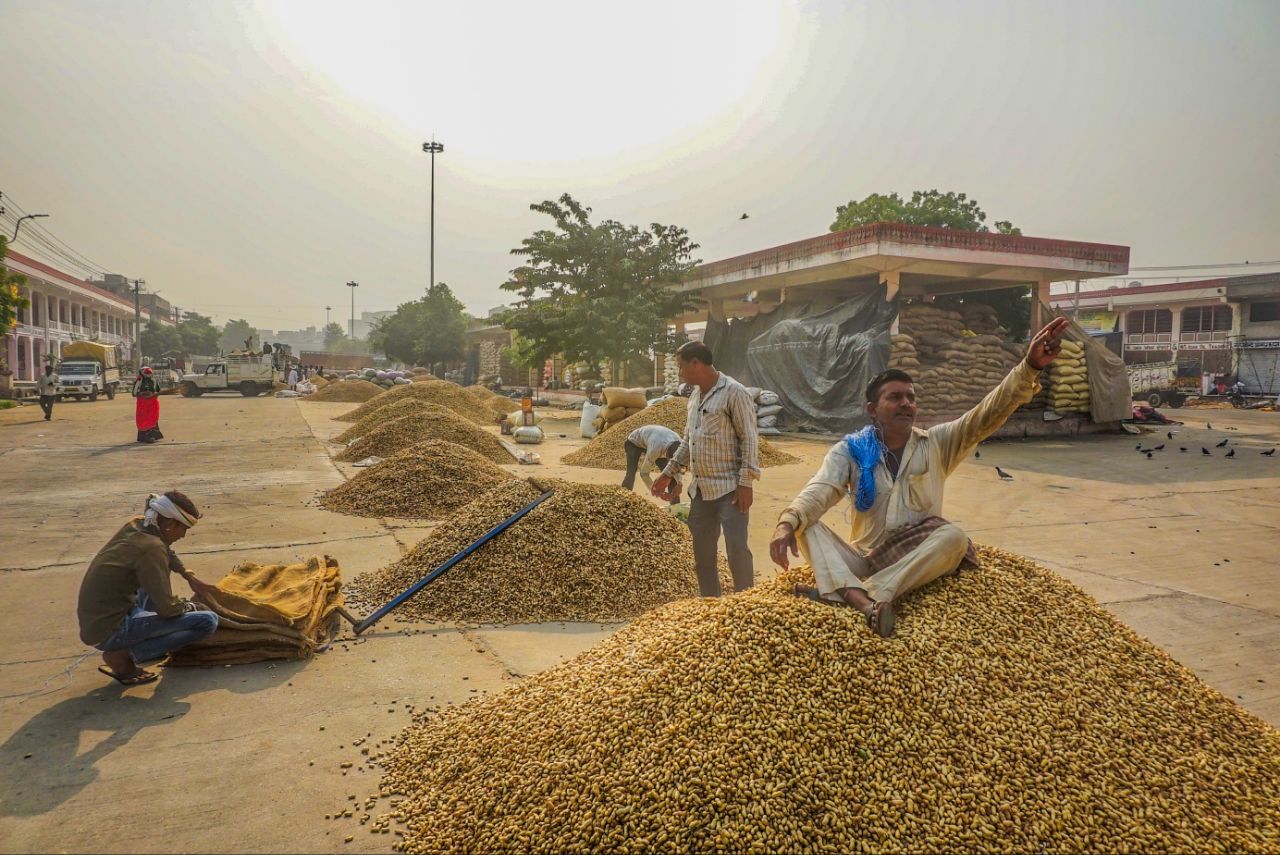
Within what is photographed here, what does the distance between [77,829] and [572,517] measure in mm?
3427

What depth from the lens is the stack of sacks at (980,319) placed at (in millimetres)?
18047

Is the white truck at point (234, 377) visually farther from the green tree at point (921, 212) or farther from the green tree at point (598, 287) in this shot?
the green tree at point (921, 212)

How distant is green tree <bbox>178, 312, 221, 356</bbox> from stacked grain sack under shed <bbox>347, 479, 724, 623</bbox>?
79603 mm

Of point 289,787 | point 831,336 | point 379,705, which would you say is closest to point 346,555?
point 379,705

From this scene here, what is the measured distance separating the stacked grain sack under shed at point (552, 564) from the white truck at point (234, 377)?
32841 millimetres

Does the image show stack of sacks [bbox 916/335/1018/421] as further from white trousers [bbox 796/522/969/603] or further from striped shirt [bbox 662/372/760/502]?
white trousers [bbox 796/522/969/603]

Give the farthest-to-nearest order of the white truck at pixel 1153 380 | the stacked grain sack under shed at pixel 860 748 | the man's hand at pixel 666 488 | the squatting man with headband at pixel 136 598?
the white truck at pixel 1153 380 < the man's hand at pixel 666 488 < the squatting man with headband at pixel 136 598 < the stacked grain sack under shed at pixel 860 748

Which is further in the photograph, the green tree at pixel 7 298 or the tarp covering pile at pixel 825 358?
the green tree at pixel 7 298

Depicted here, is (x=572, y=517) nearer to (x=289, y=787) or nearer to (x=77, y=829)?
(x=289, y=787)

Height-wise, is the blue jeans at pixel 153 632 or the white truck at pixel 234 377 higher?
the white truck at pixel 234 377

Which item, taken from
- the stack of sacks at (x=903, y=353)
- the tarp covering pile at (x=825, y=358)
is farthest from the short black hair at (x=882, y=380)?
the stack of sacks at (x=903, y=353)

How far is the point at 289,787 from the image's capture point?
290cm

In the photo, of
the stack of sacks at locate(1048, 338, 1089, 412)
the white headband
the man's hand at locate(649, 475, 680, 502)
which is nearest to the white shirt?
the man's hand at locate(649, 475, 680, 502)

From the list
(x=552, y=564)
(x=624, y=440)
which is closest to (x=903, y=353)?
(x=624, y=440)
